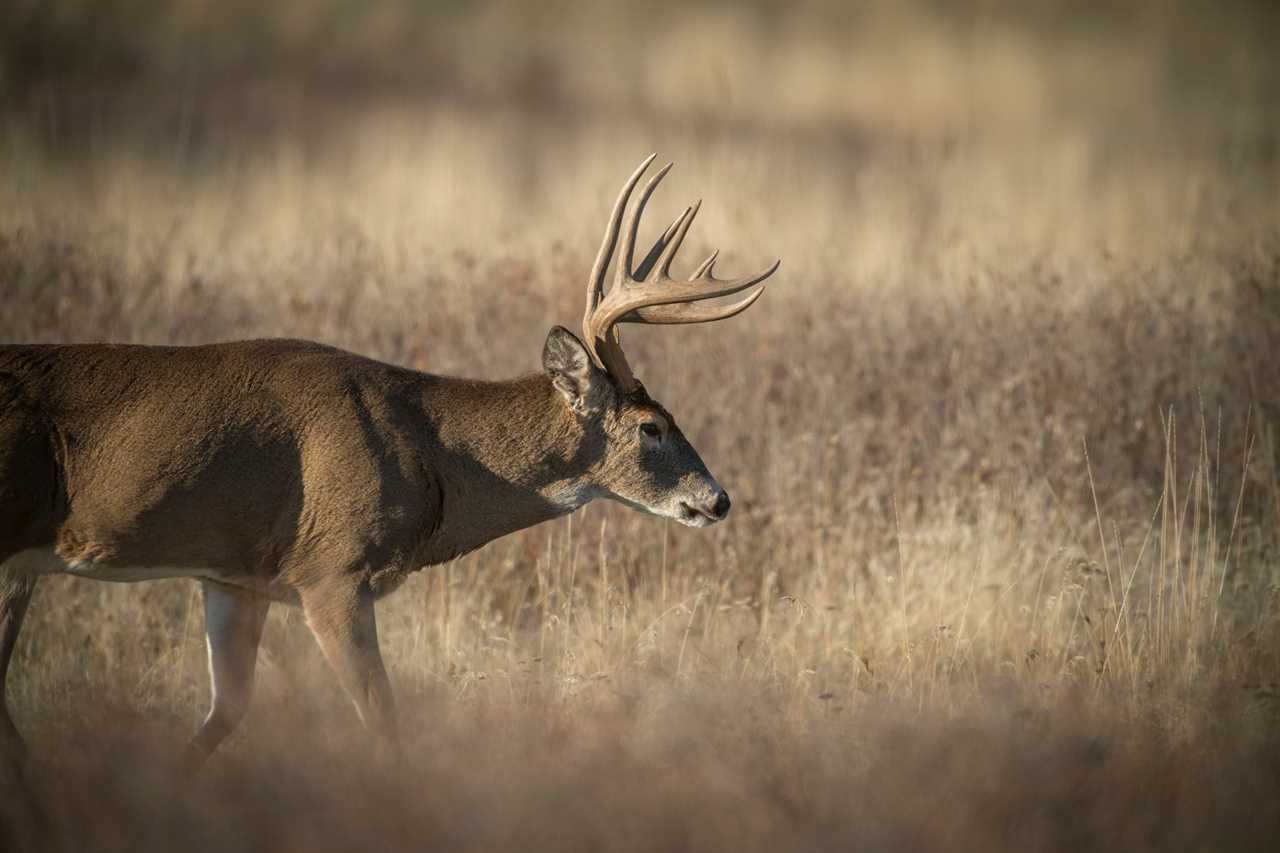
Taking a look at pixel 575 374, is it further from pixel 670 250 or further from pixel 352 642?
pixel 352 642

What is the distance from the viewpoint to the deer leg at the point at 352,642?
5566 mm

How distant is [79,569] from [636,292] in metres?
2.28

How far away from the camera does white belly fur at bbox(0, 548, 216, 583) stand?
5539mm

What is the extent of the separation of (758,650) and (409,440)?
1922 mm

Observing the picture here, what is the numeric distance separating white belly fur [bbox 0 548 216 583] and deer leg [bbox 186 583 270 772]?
304mm

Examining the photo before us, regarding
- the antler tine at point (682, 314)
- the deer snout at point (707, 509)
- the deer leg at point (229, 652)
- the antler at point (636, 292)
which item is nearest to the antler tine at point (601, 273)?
the antler at point (636, 292)

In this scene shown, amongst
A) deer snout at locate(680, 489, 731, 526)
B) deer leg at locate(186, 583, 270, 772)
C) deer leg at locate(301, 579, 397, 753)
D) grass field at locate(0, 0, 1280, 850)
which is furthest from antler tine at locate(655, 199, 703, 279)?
deer leg at locate(186, 583, 270, 772)

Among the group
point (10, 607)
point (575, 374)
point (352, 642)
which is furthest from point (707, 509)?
point (10, 607)

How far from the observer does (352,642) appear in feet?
18.4

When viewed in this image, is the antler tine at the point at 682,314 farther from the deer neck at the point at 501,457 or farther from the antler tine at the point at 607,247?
the deer neck at the point at 501,457

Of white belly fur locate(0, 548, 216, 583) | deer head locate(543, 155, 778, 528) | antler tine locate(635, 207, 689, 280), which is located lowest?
white belly fur locate(0, 548, 216, 583)

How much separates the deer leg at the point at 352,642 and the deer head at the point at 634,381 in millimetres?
1101

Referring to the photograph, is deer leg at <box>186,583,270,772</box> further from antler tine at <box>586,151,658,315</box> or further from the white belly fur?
antler tine at <box>586,151,658,315</box>

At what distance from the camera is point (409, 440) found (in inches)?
233
